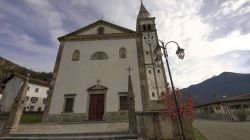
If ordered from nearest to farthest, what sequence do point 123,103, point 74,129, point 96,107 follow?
point 74,129 → point 123,103 → point 96,107

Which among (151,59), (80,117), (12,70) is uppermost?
(12,70)

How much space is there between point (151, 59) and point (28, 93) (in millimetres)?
30393

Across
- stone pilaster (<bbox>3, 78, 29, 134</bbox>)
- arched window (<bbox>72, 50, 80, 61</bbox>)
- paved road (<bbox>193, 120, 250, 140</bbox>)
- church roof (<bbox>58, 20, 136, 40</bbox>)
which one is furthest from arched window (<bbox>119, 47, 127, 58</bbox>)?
paved road (<bbox>193, 120, 250, 140</bbox>)

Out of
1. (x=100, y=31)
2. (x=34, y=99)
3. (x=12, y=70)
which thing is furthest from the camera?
(x=12, y=70)

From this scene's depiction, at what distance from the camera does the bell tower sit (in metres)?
31.4

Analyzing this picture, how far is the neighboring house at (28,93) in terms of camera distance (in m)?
31.5

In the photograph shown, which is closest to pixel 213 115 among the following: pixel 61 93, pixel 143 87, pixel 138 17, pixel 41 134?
pixel 143 87

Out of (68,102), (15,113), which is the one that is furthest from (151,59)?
(15,113)

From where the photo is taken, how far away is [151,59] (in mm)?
34406

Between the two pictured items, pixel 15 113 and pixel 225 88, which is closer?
pixel 15 113

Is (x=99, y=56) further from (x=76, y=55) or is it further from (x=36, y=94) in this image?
(x=36, y=94)

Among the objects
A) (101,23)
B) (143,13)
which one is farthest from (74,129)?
(143,13)

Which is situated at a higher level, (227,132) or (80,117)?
(80,117)

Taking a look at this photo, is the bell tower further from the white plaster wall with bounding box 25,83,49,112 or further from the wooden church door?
the white plaster wall with bounding box 25,83,49,112
